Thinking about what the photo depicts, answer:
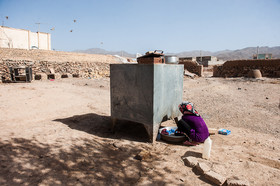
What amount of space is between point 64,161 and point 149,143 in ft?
5.37

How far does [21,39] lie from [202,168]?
36.8 meters

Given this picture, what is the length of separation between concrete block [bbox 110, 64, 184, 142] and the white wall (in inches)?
1237

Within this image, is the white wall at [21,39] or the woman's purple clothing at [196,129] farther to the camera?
the white wall at [21,39]

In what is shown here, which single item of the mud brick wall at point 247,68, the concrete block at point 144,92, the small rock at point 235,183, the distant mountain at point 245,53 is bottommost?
the small rock at point 235,183

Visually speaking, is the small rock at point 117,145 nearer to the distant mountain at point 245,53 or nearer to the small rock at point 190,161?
the small rock at point 190,161

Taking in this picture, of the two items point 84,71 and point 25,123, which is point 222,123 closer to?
point 25,123

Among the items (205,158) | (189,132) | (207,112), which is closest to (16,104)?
(189,132)

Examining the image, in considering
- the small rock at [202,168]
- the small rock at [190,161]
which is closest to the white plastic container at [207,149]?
the small rock at [190,161]

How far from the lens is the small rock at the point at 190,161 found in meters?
2.87

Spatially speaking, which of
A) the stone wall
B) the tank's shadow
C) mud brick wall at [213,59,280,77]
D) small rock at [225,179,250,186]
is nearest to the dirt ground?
the tank's shadow

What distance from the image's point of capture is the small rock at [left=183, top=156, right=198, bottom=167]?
287 cm

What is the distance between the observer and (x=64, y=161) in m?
2.79

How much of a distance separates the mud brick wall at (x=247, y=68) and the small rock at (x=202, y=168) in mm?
15430

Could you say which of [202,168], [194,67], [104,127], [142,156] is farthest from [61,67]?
[202,168]
